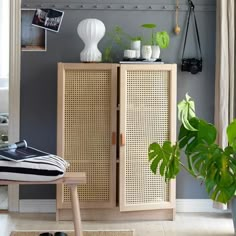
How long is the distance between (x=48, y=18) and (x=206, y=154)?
189cm

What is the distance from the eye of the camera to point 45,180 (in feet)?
10.6

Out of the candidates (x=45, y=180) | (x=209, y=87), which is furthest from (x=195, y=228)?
(x=45, y=180)

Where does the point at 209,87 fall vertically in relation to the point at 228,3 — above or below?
below

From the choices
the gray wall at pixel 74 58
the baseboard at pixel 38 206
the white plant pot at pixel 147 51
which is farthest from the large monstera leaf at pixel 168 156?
the baseboard at pixel 38 206

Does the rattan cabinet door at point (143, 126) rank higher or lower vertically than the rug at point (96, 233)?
higher

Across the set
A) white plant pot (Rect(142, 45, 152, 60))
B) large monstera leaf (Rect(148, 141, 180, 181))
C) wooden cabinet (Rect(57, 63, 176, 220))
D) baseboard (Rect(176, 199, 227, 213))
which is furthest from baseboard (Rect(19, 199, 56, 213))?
white plant pot (Rect(142, 45, 152, 60))

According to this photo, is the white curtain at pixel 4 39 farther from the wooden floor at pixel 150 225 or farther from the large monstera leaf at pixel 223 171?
the large monstera leaf at pixel 223 171

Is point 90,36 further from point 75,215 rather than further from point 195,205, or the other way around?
point 195,205

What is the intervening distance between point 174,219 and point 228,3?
5.96 ft

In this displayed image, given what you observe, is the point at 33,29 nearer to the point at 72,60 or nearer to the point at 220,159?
the point at 72,60

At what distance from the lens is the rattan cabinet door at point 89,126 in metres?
4.32

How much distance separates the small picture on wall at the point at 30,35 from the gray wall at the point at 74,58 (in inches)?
1.7

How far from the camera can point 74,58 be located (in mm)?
4656

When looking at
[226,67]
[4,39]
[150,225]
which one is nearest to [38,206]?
[150,225]
